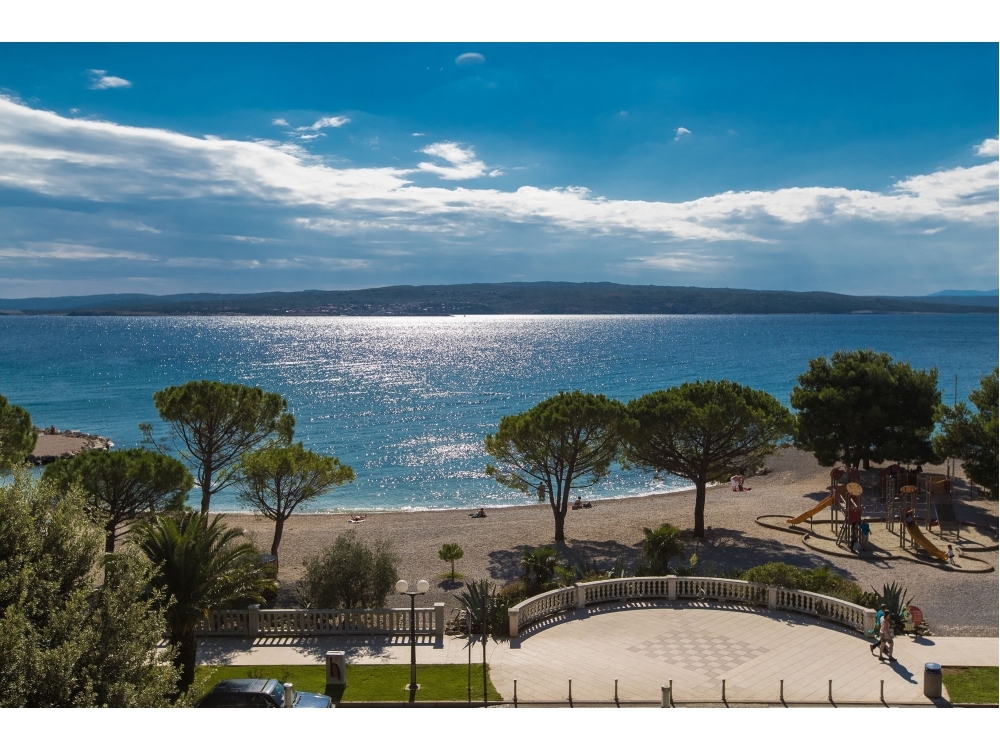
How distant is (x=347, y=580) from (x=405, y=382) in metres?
97.6

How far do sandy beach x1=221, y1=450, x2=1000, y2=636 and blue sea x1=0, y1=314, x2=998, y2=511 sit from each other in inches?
322

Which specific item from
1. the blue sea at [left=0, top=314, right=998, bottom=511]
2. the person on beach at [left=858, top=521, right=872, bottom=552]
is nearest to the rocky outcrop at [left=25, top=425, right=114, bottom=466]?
the blue sea at [left=0, top=314, right=998, bottom=511]

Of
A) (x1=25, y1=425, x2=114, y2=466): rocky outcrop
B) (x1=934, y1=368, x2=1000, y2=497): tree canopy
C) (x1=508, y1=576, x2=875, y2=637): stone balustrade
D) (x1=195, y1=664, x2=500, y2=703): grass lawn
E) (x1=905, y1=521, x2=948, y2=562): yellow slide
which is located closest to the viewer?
(x1=195, y1=664, x2=500, y2=703): grass lawn

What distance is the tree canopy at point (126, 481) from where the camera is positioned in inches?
934

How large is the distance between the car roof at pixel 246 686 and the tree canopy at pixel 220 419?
51.7 ft

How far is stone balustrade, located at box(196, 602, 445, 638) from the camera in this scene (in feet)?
63.2

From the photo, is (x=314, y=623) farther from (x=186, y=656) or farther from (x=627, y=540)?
(x=627, y=540)

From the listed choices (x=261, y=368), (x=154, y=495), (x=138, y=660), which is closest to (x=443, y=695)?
(x=138, y=660)

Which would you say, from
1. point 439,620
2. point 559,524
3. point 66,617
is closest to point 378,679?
point 439,620

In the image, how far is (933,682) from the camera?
48.9 ft

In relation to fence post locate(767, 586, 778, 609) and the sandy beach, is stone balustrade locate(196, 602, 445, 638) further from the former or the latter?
fence post locate(767, 586, 778, 609)

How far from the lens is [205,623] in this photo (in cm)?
1936

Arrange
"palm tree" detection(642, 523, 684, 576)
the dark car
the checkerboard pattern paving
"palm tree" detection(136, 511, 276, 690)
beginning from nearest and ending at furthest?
the dark car, "palm tree" detection(136, 511, 276, 690), the checkerboard pattern paving, "palm tree" detection(642, 523, 684, 576)

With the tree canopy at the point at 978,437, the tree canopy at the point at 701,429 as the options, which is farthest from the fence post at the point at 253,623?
the tree canopy at the point at 978,437
